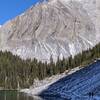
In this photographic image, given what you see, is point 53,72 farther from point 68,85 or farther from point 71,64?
point 68,85

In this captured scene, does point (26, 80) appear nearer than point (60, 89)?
No

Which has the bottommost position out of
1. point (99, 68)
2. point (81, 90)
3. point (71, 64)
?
point (81, 90)

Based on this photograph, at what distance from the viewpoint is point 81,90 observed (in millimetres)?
82312

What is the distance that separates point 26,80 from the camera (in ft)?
618

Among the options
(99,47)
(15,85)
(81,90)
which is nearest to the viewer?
(81,90)

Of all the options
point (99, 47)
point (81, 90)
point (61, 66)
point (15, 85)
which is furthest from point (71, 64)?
point (81, 90)

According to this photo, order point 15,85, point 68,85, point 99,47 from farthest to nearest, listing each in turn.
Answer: point 15,85 → point 99,47 → point 68,85

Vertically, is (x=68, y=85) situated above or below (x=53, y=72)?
below

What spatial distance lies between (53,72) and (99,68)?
80591 mm

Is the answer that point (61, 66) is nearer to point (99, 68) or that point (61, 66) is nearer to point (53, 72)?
point (53, 72)

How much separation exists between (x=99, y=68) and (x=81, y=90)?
2100 centimetres

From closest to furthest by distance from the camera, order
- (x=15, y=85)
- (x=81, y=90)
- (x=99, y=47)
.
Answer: (x=81, y=90), (x=99, y=47), (x=15, y=85)

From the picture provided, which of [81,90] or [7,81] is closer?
[81,90]

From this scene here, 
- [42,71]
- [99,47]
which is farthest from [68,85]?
[42,71]
